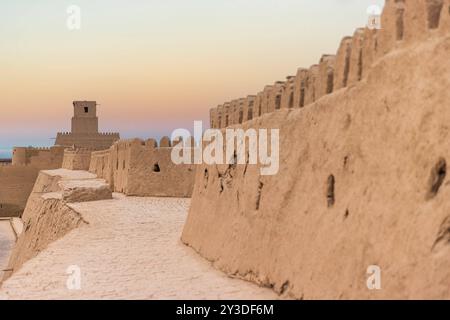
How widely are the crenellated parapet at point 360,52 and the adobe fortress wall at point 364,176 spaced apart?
0.04ft

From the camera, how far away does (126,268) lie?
24.2 ft

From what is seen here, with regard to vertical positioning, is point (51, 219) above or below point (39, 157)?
below

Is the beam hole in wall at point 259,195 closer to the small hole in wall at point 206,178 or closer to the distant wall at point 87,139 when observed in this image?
the small hole in wall at point 206,178

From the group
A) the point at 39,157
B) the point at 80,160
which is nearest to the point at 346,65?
the point at 80,160

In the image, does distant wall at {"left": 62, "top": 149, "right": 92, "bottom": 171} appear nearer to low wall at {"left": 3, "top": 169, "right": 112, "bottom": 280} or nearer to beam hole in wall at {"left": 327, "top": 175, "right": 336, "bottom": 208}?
low wall at {"left": 3, "top": 169, "right": 112, "bottom": 280}

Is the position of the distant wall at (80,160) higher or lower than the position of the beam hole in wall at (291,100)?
lower

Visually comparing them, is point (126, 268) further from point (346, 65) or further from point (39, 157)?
point (39, 157)

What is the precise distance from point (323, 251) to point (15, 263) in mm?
13236

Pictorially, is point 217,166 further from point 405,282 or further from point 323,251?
point 405,282

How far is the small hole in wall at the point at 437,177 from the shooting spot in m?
3.45

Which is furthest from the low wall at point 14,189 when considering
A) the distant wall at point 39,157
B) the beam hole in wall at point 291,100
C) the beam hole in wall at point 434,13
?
the beam hole in wall at point 434,13

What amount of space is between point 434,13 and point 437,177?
45.1 inches
